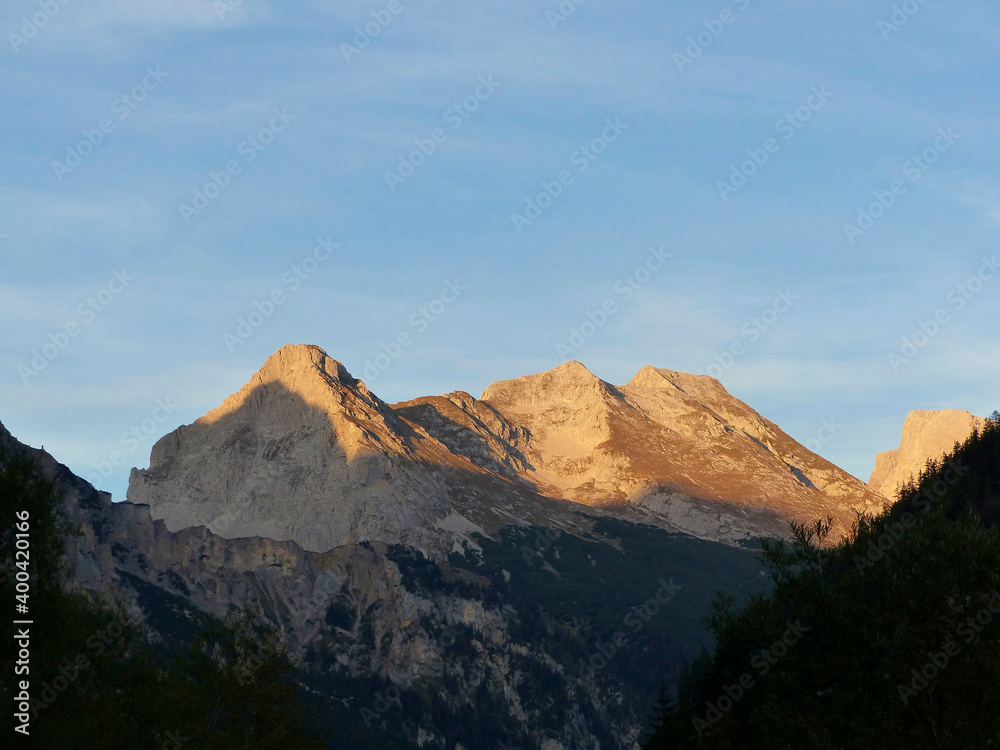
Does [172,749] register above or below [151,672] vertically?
below

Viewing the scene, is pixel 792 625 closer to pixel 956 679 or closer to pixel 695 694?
pixel 956 679

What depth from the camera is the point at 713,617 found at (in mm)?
78062

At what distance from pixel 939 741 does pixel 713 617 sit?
20.1m

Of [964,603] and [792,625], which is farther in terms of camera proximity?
[792,625]

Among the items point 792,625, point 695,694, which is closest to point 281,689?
point 792,625

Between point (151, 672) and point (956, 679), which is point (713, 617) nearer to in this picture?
point (956, 679)

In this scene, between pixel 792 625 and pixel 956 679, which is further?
pixel 792 625

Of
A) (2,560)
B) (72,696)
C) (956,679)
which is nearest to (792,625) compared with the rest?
(956,679)

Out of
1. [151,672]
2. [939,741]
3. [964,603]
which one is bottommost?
[939,741]

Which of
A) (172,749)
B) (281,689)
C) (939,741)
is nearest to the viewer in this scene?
(939,741)

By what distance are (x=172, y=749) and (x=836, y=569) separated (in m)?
57.0

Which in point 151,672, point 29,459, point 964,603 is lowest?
point 964,603

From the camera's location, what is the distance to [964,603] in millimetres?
60781

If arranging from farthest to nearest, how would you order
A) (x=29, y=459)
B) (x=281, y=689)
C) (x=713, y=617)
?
(x=281, y=689) → (x=713, y=617) → (x=29, y=459)
